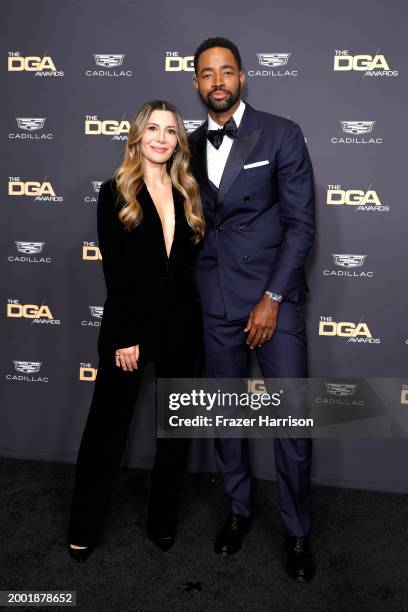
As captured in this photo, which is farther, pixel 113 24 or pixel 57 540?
pixel 113 24

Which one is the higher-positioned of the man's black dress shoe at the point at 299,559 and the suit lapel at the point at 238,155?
the suit lapel at the point at 238,155

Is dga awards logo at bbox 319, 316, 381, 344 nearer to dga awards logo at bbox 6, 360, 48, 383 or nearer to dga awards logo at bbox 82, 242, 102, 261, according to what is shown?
dga awards logo at bbox 82, 242, 102, 261

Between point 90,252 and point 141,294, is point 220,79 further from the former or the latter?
point 90,252

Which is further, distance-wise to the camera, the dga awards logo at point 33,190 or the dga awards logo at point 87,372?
the dga awards logo at point 87,372

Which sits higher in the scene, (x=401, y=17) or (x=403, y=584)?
(x=401, y=17)

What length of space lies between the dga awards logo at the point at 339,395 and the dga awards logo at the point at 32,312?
1.44m

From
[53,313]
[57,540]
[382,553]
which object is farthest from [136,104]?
[382,553]

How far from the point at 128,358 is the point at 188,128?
1.24 meters

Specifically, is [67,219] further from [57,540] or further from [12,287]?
[57,540]

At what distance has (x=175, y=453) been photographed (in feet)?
7.52

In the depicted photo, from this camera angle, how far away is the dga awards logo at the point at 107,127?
2.81m

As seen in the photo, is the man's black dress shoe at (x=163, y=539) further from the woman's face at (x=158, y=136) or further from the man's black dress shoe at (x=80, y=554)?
the woman's face at (x=158, y=136)

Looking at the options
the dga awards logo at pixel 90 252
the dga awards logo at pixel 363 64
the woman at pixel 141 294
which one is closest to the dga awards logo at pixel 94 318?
the dga awards logo at pixel 90 252

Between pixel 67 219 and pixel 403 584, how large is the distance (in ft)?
7.33
